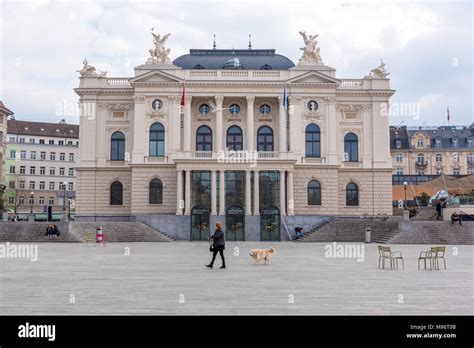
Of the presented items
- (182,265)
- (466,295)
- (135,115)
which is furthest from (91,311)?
(135,115)

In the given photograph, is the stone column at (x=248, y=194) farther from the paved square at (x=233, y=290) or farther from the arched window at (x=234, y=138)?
the paved square at (x=233, y=290)

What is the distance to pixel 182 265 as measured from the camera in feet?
80.7

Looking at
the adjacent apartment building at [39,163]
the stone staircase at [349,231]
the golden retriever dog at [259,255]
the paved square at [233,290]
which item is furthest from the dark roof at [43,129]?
the golden retriever dog at [259,255]

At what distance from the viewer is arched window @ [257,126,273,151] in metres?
61.8

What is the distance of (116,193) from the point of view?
61312 mm

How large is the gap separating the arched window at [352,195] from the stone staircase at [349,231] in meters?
5.72

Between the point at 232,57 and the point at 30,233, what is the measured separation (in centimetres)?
3016

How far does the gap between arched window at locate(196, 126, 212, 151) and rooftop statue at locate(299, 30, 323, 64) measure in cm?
1289

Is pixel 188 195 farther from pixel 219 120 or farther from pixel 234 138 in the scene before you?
pixel 234 138

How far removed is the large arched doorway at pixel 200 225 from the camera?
183 ft

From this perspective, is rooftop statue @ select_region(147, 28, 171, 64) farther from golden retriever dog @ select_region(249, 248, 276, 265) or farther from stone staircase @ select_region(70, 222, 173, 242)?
golden retriever dog @ select_region(249, 248, 276, 265)

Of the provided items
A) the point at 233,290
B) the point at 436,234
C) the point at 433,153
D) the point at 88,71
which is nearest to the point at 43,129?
the point at 88,71
